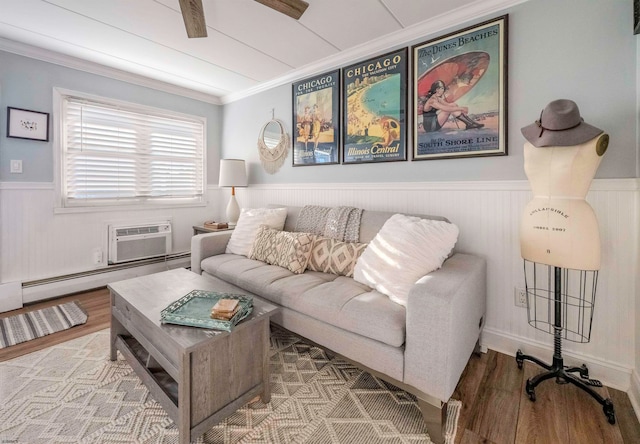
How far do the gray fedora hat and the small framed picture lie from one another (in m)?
3.90

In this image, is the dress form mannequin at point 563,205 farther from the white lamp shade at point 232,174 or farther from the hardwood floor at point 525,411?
the white lamp shade at point 232,174

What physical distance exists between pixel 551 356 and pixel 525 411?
0.55 meters

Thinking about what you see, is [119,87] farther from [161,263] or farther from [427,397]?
[427,397]

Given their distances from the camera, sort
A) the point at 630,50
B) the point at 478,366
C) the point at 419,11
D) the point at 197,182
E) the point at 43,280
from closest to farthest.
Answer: the point at 630,50, the point at 478,366, the point at 419,11, the point at 43,280, the point at 197,182

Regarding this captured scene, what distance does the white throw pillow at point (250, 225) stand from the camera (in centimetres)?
265

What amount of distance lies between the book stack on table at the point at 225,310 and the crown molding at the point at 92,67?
3102 millimetres

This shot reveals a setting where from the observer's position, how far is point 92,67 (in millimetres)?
2936

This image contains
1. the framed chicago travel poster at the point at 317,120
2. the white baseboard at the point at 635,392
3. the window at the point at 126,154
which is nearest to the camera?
the white baseboard at the point at 635,392

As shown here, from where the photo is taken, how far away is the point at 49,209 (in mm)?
2779

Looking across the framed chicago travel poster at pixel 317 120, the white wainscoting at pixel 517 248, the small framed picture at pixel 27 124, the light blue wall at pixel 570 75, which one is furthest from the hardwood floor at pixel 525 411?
the framed chicago travel poster at pixel 317 120

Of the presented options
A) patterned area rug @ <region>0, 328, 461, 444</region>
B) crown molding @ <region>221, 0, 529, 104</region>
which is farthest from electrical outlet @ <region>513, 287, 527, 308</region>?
crown molding @ <region>221, 0, 529, 104</region>

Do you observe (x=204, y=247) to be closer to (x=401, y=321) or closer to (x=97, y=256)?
(x=97, y=256)

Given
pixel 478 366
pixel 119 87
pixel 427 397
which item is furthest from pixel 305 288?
pixel 119 87

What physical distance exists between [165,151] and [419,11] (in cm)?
308
